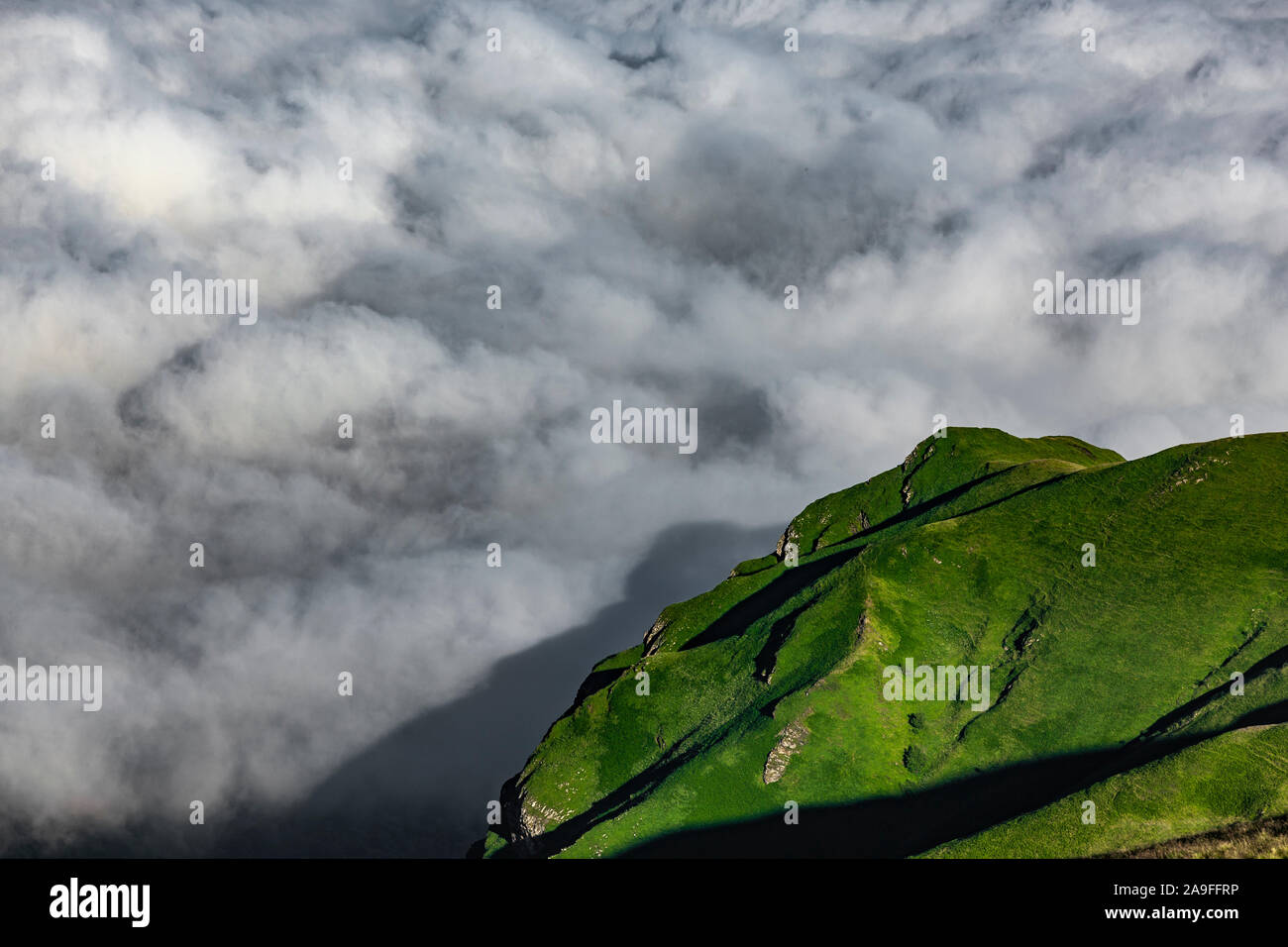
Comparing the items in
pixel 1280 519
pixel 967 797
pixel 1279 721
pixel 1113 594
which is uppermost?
pixel 1280 519

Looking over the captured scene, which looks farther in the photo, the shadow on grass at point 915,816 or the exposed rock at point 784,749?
the exposed rock at point 784,749

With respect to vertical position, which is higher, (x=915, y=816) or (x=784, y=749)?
(x=784, y=749)

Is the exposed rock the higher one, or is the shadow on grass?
the exposed rock

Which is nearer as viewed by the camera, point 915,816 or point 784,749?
point 915,816

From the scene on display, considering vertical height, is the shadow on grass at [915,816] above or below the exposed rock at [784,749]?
below

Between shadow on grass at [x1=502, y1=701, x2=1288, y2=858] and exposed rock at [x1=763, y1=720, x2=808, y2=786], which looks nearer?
shadow on grass at [x1=502, y1=701, x2=1288, y2=858]

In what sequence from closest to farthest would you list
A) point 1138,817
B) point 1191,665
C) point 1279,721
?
point 1138,817, point 1279,721, point 1191,665

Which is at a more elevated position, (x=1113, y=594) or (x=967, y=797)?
(x=1113, y=594)
